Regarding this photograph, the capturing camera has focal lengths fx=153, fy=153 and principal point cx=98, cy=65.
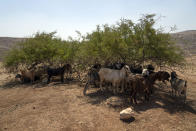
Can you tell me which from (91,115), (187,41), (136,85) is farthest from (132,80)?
(187,41)

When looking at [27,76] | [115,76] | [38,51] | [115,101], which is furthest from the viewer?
[38,51]

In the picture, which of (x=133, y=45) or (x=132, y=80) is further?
(x=133, y=45)

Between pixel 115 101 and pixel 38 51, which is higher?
pixel 38 51

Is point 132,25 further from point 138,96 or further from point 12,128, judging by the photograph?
point 12,128

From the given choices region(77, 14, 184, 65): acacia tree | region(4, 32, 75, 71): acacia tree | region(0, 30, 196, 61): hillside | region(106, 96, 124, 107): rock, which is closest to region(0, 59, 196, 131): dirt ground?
region(106, 96, 124, 107): rock

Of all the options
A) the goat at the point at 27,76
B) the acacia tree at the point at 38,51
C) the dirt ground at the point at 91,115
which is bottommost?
the dirt ground at the point at 91,115

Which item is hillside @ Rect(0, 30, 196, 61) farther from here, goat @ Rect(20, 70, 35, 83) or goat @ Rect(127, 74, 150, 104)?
goat @ Rect(20, 70, 35, 83)

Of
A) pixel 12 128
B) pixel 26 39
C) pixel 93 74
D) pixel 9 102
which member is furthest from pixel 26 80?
pixel 12 128

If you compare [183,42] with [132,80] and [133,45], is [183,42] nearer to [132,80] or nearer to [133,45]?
[133,45]

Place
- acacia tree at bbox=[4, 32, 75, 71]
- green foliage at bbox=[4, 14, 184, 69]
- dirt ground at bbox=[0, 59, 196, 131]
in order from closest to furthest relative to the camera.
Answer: dirt ground at bbox=[0, 59, 196, 131]
green foliage at bbox=[4, 14, 184, 69]
acacia tree at bbox=[4, 32, 75, 71]

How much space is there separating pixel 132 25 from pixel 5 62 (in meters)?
11.7

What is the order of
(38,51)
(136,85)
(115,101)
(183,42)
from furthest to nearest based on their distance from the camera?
(38,51), (183,42), (115,101), (136,85)

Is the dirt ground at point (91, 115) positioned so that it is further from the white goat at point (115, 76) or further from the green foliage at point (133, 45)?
the green foliage at point (133, 45)

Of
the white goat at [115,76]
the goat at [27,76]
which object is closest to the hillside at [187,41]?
the white goat at [115,76]
